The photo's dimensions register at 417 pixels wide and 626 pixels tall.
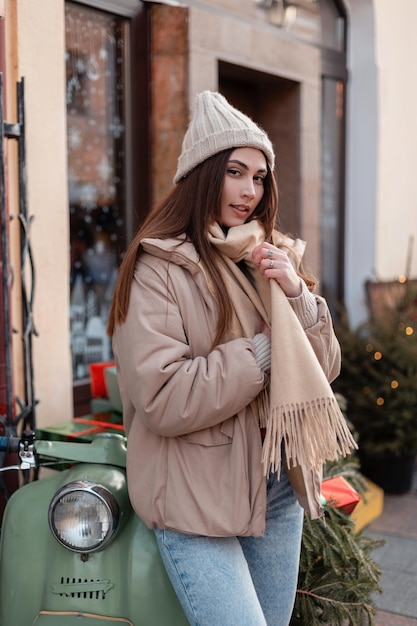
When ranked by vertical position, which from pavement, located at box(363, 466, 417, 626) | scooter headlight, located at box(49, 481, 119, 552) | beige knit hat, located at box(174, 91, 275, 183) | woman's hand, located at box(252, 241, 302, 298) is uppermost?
beige knit hat, located at box(174, 91, 275, 183)

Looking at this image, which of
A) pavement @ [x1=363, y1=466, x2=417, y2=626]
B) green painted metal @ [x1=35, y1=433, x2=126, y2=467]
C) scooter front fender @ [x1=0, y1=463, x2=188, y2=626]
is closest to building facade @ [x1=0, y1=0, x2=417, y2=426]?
green painted metal @ [x1=35, y1=433, x2=126, y2=467]

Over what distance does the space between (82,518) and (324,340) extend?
858mm

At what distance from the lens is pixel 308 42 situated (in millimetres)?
5742

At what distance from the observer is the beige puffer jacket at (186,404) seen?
1963 millimetres

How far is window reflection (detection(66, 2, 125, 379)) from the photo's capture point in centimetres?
439

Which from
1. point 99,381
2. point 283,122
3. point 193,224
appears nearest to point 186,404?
point 193,224

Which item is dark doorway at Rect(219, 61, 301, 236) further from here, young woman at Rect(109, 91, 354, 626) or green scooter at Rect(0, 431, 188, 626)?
green scooter at Rect(0, 431, 188, 626)

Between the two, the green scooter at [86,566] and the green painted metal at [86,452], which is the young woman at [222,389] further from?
the green painted metal at [86,452]

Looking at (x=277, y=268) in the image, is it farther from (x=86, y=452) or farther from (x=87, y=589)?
(x=87, y=589)

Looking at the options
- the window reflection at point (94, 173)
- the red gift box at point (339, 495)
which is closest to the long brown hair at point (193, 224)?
the red gift box at point (339, 495)

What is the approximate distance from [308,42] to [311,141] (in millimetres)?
794

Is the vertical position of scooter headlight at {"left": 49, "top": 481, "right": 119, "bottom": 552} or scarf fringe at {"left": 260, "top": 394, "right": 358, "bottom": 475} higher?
scarf fringe at {"left": 260, "top": 394, "right": 358, "bottom": 475}

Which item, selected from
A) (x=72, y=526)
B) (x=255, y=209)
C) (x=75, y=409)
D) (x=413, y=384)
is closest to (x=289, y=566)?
(x=72, y=526)

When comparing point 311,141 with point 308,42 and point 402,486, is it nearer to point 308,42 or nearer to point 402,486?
point 308,42
